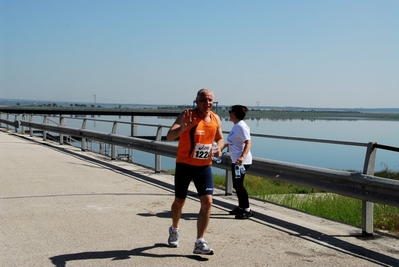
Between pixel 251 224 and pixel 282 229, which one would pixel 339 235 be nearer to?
pixel 282 229

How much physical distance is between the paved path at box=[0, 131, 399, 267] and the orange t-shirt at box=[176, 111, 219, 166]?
1055 mm

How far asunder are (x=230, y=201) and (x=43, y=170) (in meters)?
5.72

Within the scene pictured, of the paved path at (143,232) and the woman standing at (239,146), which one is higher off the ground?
the woman standing at (239,146)

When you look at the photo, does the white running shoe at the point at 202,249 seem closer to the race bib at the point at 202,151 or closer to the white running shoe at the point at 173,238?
the white running shoe at the point at 173,238

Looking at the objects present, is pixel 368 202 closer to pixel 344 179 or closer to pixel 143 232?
pixel 344 179

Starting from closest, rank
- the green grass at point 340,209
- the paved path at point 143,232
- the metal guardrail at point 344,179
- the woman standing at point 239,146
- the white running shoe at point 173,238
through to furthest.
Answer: the paved path at point 143,232 < the white running shoe at point 173,238 < the metal guardrail at point 344,179 < the woman standing at point 239,146 < the green grass at point 340,209

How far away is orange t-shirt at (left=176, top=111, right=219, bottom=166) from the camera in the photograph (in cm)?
641

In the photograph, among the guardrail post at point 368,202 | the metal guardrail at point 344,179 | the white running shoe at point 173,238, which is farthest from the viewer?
the guardrail post at point 368,202

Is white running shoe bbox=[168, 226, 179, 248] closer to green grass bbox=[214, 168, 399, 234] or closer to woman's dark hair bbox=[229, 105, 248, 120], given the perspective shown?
woman's dark hair bbox=[229, 105, 248, 120]

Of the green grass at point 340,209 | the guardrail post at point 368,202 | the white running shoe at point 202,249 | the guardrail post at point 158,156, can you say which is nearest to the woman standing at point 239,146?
the green grass at point 340,209

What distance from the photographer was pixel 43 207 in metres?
8.98

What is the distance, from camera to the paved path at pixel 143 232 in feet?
20.1

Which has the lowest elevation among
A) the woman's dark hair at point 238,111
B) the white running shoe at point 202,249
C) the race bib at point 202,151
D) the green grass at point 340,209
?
the green grass at point 340,209

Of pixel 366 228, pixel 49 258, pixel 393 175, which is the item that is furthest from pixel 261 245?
pixel 393 175
